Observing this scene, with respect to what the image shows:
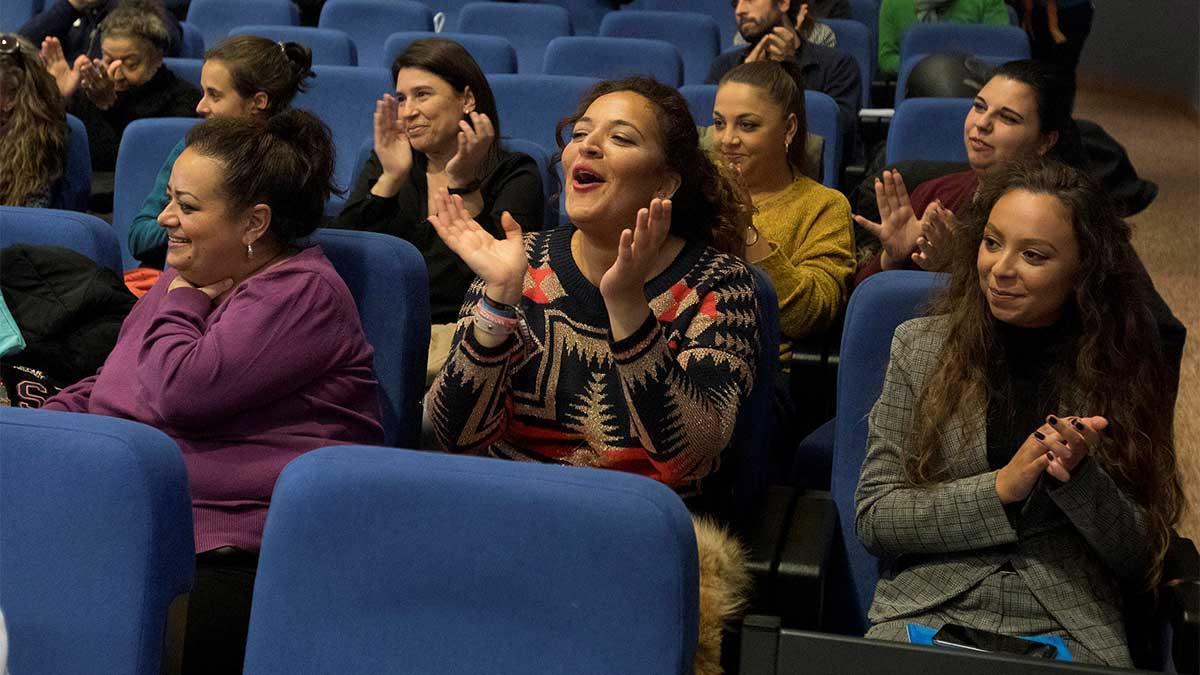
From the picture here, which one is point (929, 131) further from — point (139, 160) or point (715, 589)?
point (715, 589)

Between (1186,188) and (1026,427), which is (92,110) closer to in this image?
(1026,427)

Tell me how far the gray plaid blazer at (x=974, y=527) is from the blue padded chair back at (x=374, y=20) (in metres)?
3.69

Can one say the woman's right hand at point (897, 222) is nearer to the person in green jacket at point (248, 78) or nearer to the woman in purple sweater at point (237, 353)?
the woman in purple sweater at point (237, 353)

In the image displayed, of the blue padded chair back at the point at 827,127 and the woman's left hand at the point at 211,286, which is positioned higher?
the woman's left hand at the point at 211,286

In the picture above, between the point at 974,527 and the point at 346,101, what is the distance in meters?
2.53

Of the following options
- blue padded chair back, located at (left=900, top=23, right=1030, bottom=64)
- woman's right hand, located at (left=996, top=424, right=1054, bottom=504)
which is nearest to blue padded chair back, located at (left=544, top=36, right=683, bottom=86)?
blue padded chair back, located at (left=900, top=23, right=1030, bottom=64)

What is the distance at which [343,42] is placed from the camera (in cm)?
445

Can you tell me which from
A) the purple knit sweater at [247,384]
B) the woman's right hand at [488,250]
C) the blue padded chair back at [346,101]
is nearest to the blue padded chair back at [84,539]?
the purple knit sweater at [247,384]

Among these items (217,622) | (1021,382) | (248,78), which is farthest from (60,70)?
(1021,382)

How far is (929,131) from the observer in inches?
126

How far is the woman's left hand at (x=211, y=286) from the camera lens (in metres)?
1.90

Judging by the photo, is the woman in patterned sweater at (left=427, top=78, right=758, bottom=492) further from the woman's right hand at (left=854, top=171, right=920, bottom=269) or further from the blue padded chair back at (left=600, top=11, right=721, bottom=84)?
the blue padded chair back at (left=600, top=11, right=721, bottom=84)

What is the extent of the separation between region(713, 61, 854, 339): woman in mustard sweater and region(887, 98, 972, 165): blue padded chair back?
432 millimetres

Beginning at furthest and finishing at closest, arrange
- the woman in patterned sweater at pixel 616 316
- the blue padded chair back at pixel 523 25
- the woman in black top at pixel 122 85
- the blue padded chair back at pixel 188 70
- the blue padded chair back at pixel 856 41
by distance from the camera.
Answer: the blue padded chair back at pixel 523 25 → the blue padded chair back at pixel 856 41 → the blue padded chair back at pixel 188 70 → the woman in black top at pixel 122 85 → the woman in patterned sweater at pixel 616 316
